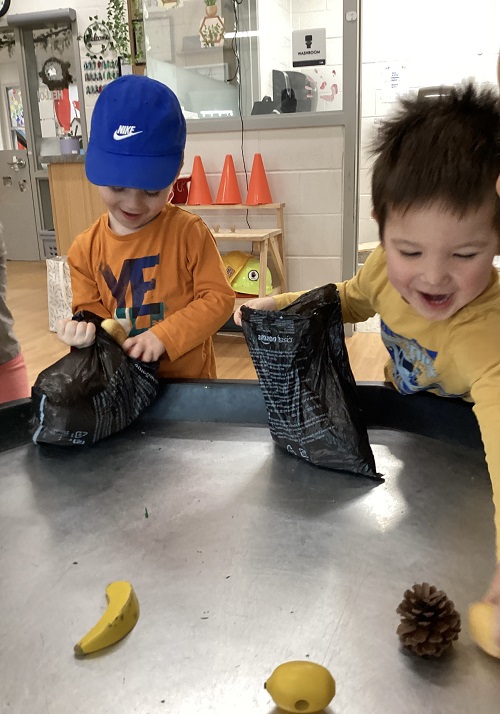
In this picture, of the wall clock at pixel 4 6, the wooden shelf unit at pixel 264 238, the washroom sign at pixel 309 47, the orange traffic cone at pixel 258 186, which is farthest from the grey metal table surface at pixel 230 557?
the wall clock at pixel 4 6

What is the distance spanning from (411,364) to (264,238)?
6.90ft

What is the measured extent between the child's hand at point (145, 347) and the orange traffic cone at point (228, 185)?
221 cm

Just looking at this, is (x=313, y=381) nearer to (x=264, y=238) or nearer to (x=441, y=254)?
(x=441, y=254)

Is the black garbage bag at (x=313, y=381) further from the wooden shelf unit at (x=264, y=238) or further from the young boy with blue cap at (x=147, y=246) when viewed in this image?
the wooden shelf unit at (x=264, y=238)

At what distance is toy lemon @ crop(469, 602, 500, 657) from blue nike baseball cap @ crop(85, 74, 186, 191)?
0.77 m

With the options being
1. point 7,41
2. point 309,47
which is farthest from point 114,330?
point 7,41

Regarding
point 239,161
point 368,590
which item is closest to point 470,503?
point 368,590

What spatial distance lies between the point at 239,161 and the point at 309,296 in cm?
248

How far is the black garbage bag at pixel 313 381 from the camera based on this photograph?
2.62 ft

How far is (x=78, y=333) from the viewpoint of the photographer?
0.90 meters

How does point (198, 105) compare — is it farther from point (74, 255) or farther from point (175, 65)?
point (74, 255)

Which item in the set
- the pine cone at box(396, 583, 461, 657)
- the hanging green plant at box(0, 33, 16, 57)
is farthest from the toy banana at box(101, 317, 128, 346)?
the hanging green plant at box(0, 33, 16, 57)

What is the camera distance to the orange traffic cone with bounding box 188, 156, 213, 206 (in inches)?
123

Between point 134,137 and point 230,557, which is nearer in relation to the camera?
point 230,557
